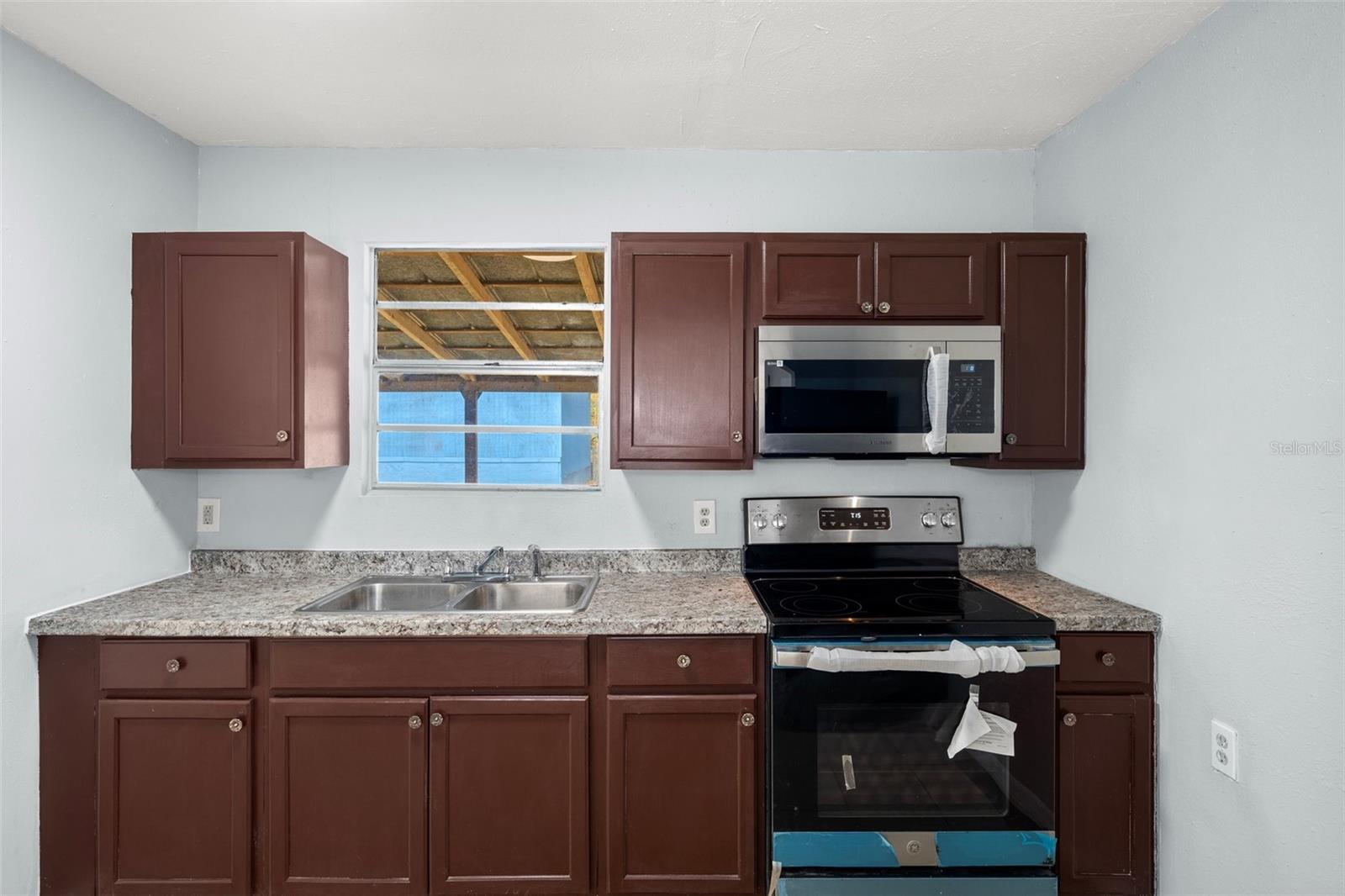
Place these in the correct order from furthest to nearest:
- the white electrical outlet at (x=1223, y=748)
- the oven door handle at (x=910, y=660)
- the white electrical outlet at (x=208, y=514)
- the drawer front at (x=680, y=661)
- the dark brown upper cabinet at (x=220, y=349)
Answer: the white electrical outlet at (x=208, y=514)
the dark brown upper cabinet at (x=220, y=349)
the drawer front at (x=680, y=661)
the oven door handle at (x=910, y=660)
the white electrical outlet at (x=1223, y=748)

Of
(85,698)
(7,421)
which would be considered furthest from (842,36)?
(85,698)

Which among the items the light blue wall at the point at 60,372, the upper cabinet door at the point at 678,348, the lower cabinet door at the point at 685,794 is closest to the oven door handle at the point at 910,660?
the lower cabinet door at the point at 685,794

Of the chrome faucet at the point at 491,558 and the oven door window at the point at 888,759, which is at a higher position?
the chrome faucet at the point at 491,558

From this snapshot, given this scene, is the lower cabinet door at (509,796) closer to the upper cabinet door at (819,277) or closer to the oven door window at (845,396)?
the oven door window at (845,396)

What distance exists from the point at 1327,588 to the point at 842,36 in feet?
5.61

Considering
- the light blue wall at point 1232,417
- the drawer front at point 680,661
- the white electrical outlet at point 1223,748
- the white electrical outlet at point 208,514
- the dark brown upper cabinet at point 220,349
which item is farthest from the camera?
the white electrical outlet at point 208,514

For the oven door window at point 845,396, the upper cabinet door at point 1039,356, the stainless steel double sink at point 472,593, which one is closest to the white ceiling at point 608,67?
the upper cabinet door at point 1039,356

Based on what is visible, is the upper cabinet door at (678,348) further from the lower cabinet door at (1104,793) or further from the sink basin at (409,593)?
the lower cabinet door at (1104,793)

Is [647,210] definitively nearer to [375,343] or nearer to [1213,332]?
[375,343]

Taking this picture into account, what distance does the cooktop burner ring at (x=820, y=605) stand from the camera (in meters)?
1.84

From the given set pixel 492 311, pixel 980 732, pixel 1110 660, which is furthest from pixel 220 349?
pixel 1110 660

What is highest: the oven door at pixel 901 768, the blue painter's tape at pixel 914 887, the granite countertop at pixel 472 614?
the granite countertop at pixel 472 614

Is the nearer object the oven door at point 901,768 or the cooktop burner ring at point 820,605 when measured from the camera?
the oven door at point 901,768

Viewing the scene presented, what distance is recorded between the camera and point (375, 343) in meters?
2.42
